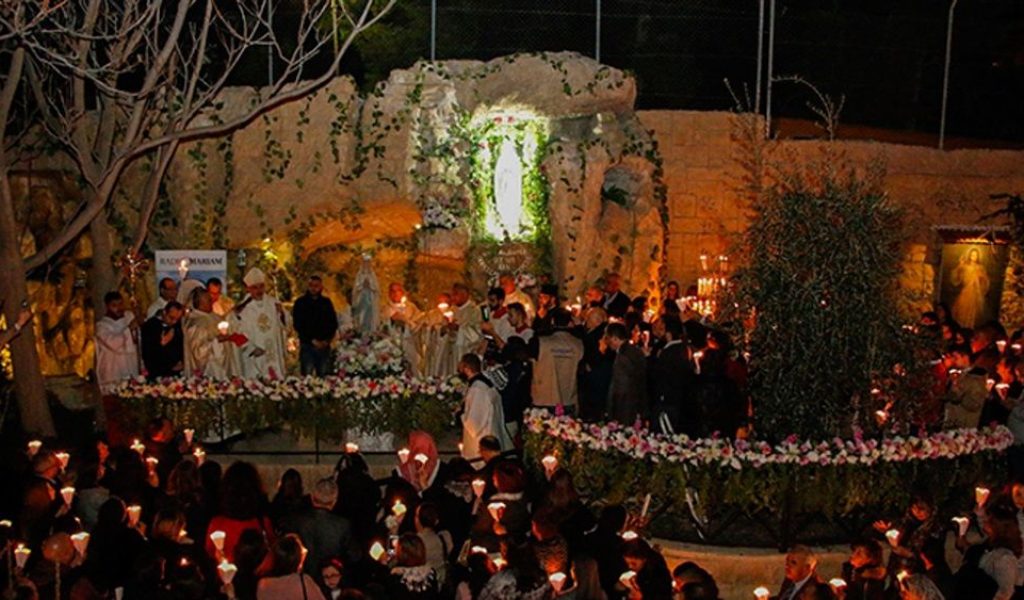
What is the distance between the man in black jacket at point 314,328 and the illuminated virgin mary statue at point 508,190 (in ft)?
15.0

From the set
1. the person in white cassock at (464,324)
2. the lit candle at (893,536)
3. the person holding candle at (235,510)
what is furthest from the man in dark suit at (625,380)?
the person holding candle at (235,510)

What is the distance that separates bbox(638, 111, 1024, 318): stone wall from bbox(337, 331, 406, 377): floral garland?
6.98 metres

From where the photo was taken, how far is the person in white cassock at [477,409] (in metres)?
12.3

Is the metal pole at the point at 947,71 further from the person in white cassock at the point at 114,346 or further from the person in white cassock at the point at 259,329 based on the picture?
the person in white cassock at the point at 114,346

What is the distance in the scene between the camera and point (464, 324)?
16.3m

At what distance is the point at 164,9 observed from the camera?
19891mm

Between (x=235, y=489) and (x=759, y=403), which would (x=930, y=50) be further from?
(x=235, y=489)

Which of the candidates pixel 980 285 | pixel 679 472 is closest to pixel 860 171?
pixel 980 285

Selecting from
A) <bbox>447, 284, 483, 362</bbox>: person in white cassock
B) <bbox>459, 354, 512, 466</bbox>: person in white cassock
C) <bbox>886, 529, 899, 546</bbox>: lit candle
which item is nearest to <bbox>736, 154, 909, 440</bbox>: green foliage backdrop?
<bbox>459, 354, 512, 466</bbox>: person in white cassock

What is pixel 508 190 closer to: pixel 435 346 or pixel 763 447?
pixel 435 346

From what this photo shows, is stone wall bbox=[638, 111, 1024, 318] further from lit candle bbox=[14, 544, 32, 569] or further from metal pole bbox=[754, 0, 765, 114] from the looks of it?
lit candle bbox=[14, 544, 32, 569]

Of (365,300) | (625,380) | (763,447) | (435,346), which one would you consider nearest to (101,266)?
(365,300)

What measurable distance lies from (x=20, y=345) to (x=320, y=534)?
23.1ft

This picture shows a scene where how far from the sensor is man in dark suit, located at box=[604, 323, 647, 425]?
1248 cm
